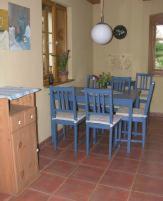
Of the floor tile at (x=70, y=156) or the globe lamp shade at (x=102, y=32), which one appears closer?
the floor tile at (x=70, y=156)

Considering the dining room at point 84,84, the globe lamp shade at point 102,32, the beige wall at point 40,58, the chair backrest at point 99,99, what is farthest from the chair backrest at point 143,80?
the chair backrest at point 99,99

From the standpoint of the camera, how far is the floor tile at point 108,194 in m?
2.33

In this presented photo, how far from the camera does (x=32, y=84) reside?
10.8 ft

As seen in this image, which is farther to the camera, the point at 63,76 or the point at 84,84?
the point at 84,84

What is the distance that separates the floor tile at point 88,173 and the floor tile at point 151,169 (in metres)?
0.48

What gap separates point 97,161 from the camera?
3.15m

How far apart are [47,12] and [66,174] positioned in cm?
235

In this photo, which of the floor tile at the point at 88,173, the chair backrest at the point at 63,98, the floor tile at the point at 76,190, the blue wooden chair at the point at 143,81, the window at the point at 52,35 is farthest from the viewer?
the blue wooden chair at the point at 143,81

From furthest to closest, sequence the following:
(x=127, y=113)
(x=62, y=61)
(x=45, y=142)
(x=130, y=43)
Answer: (x=130, y=43)
(x=62, y=61)
(x=45, y=142)
(x=127, y=113)

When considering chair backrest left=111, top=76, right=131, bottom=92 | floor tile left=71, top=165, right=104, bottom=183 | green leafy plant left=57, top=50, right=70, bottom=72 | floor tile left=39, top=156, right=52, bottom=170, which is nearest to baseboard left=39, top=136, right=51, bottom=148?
floor tile left=39, top=156, right=52, bottom=170

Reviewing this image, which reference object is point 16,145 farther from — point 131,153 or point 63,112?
point 131,153

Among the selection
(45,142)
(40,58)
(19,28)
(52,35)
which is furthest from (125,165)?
(52,35)

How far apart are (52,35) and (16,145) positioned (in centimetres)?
216

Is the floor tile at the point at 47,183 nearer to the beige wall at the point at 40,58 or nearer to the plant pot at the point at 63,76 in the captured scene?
the beige wall at the point at 40,58
